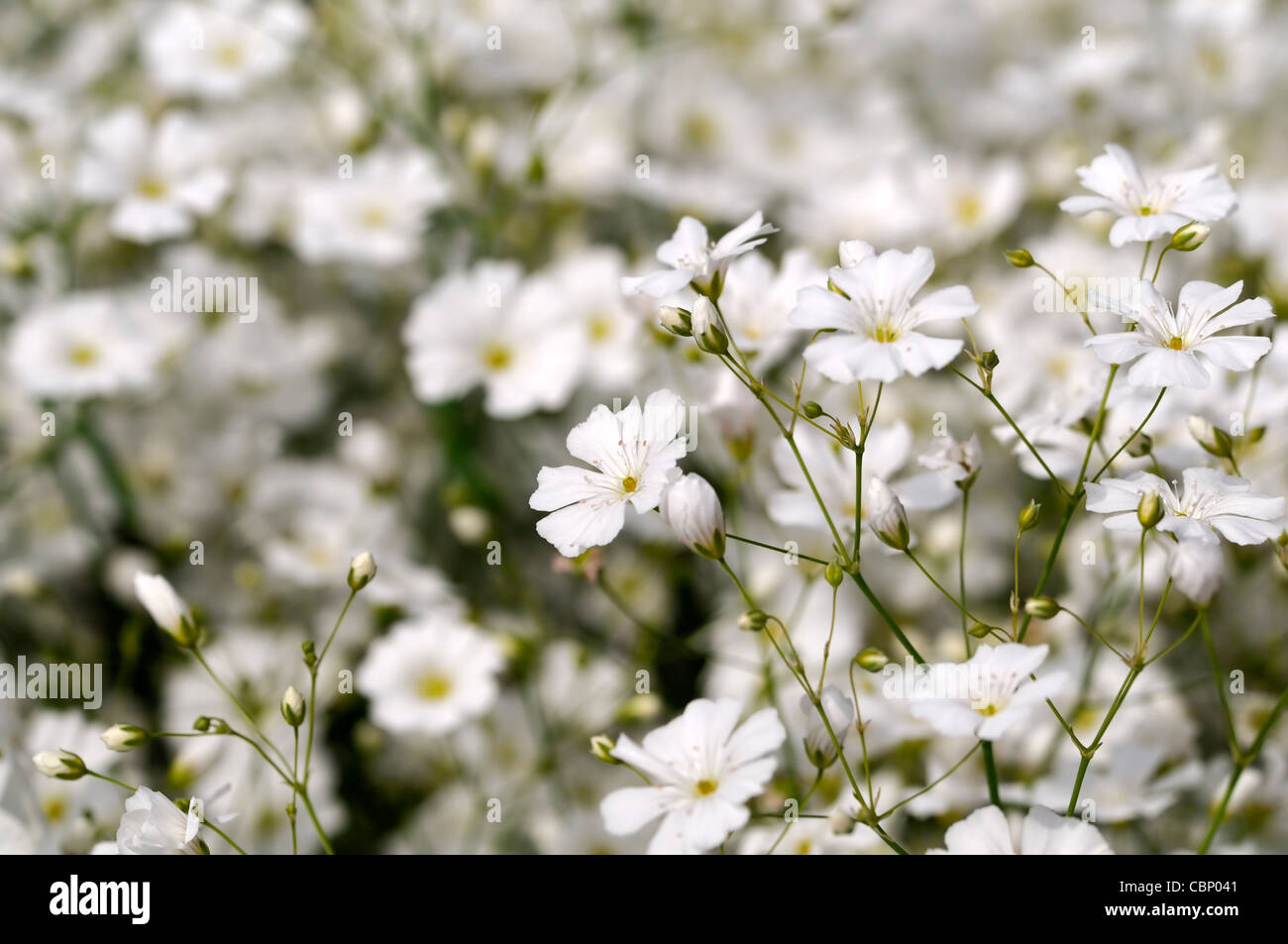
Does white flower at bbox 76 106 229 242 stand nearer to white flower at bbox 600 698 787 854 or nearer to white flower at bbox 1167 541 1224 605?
white flower at bbox 600 698 787 854

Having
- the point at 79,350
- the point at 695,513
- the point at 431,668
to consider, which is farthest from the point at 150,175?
the point at 695,513

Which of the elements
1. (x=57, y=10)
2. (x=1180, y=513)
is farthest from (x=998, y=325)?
(x=57, y=10)

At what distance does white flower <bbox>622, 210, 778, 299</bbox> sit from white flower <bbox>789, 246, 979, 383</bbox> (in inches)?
2.8

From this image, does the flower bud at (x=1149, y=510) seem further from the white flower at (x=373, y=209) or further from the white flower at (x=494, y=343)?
the white flower at (x=373, y=209)

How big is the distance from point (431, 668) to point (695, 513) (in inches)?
24.1

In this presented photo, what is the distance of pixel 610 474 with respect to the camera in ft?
2.59

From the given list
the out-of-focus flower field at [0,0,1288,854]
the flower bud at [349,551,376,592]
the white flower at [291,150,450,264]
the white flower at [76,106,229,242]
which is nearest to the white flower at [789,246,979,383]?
the out-of-focus flower field at [0,0,1288,854]

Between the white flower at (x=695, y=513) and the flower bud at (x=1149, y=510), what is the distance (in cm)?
24

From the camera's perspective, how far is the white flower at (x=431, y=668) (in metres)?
1.18

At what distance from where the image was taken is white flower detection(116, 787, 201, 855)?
71cm

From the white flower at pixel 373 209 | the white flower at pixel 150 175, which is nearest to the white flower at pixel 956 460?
the white flower at pixel 373 209

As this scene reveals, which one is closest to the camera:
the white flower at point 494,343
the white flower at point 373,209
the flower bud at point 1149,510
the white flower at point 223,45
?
the flower bud at point 1149,510

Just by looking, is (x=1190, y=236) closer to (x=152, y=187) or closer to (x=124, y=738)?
(x=124, y=738)

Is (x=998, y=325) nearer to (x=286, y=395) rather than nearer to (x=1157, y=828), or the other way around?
(x=1157, y=828)
